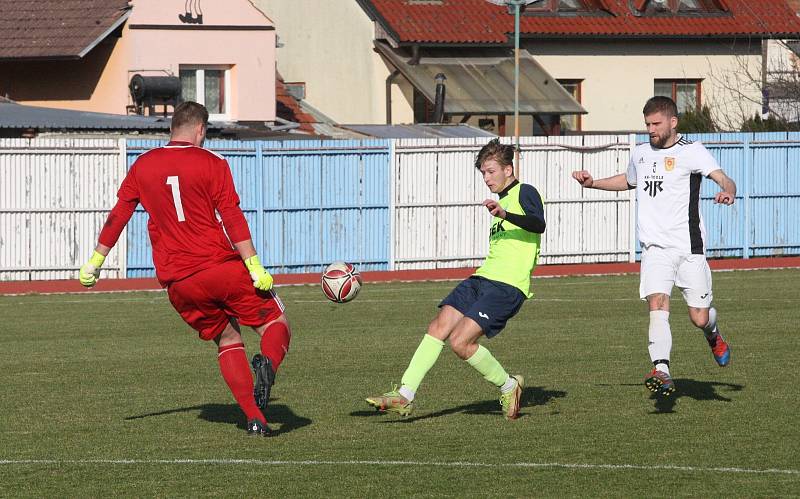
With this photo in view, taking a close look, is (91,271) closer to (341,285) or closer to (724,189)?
(341,285)

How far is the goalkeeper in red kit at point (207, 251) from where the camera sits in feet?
29.5

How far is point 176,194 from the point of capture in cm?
899

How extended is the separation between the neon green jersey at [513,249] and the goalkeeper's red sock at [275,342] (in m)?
1.48

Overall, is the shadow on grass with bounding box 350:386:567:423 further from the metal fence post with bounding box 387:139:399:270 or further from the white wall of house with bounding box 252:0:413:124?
the white wall of house with bounding box 252:0:413:124

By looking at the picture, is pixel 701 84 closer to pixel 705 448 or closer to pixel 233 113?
pixel 233 113

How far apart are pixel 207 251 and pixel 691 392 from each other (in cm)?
411

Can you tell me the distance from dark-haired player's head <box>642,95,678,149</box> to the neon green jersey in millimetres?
1010

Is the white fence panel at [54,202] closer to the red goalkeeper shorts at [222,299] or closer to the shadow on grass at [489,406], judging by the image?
the shadow on grass at [489,406]

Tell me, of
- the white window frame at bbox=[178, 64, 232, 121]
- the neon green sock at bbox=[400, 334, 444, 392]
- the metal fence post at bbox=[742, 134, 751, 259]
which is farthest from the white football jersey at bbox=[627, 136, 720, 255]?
the white window frame at bbox=[178, 64, 232, 121]

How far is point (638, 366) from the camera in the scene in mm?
12883

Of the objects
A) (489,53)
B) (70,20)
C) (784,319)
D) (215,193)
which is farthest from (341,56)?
(215,193)

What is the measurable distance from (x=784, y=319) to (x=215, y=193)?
31.1ft

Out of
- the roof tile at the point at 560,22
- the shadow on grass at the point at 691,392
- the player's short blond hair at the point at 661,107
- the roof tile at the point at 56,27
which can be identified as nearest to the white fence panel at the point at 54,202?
the roof tile at the point at 56,27

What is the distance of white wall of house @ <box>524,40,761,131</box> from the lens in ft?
131
